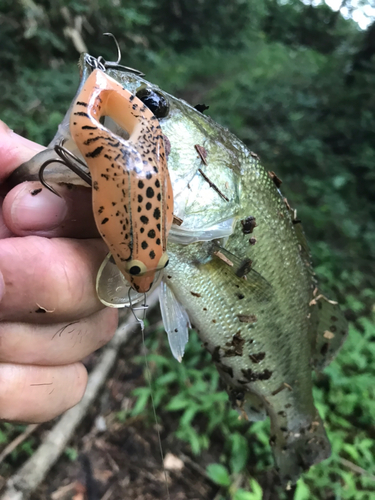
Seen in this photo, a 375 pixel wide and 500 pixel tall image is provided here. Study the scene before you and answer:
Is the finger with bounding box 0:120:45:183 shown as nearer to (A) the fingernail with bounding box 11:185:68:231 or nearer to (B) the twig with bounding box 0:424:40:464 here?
(A) the fingernail with bounding box 11:185:68:231

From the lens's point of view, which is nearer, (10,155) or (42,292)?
(42,292)

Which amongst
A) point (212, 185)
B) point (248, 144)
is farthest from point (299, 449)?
point (248, 144)

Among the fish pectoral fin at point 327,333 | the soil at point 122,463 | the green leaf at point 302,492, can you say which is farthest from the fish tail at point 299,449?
the soil at point 122,463

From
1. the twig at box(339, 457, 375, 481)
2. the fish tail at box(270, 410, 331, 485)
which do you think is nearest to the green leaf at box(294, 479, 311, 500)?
the twig at box(339, 457, 375, 481)

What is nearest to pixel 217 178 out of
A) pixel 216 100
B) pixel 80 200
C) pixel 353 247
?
pixel 80 200

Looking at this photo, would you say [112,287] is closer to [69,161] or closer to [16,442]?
[69,161]

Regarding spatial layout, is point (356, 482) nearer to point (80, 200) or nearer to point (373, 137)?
point (80, 200)
